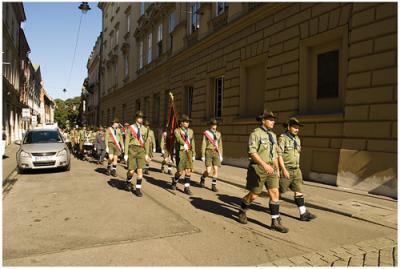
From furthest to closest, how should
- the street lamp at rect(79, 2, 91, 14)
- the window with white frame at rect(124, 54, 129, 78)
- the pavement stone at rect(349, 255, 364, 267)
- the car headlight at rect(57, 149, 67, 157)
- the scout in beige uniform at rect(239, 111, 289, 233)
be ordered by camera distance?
the window with white frame at rect(124, 54, 129, 78) < the street lamp at rect(79, 2, 91, 14) < the car headlight at rect(57, 149, 67, 157) < the scout in beige uniform at rect(239, 111, 289, 233) < the pavement stone at rect(349, 255, 364, 267)

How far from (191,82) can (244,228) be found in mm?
13367

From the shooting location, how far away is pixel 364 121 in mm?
8438

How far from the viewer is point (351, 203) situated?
7.17 metres

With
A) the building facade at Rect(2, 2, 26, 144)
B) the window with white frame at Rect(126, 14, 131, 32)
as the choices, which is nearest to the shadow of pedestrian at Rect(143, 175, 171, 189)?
the building facade at Rect(2, 2, 26, 144)

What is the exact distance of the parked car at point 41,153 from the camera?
1102 cm

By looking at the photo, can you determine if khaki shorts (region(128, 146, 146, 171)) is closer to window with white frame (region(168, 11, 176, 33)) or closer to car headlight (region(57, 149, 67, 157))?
car headlight (region(57, 149, 67, 157))

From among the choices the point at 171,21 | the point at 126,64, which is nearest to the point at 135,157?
the point at 171,21

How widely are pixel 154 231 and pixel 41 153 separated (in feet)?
24.8

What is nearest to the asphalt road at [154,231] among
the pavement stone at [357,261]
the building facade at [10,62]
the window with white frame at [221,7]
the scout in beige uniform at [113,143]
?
the pavement stone at [357,261]

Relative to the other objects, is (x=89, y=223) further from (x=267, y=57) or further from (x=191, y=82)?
(x=191, y=82)

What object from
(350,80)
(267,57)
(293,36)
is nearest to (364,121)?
(350,80)

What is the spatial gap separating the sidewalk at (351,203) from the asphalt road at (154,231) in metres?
0.24

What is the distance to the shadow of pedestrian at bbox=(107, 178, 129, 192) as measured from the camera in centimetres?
872

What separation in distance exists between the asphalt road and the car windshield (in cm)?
431
